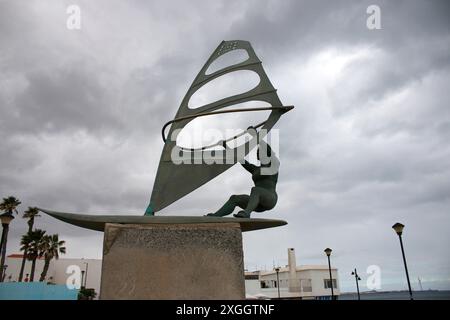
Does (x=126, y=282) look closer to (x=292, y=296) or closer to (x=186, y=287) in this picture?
(x=186, y=287)

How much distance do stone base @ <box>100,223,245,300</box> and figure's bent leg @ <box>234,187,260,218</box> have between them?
1.60 feet

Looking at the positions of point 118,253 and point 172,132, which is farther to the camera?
point 172,132

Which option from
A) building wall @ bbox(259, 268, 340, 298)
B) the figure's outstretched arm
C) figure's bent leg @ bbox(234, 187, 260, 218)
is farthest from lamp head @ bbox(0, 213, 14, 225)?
building wall @ bbox(259, 268, 340, 298)

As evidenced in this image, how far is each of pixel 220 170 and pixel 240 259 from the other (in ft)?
6.04

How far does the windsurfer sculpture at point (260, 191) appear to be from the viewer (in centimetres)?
→ 613

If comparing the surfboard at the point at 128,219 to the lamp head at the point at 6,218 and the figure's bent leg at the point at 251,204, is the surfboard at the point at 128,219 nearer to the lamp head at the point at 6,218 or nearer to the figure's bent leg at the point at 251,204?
the figure's bent leg at the point at 251,204

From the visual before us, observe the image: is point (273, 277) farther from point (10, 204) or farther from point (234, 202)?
point (234, 202)

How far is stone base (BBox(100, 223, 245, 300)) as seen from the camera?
4.84m

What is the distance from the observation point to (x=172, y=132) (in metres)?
6.78

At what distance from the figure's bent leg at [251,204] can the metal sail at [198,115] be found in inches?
28.3

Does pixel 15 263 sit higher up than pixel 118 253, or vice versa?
pixel 15 263

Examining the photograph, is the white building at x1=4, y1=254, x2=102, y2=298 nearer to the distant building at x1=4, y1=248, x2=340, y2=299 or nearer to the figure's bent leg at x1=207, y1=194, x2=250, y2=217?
the distant building at x1=4, y1=248, x2=340, y2=299
